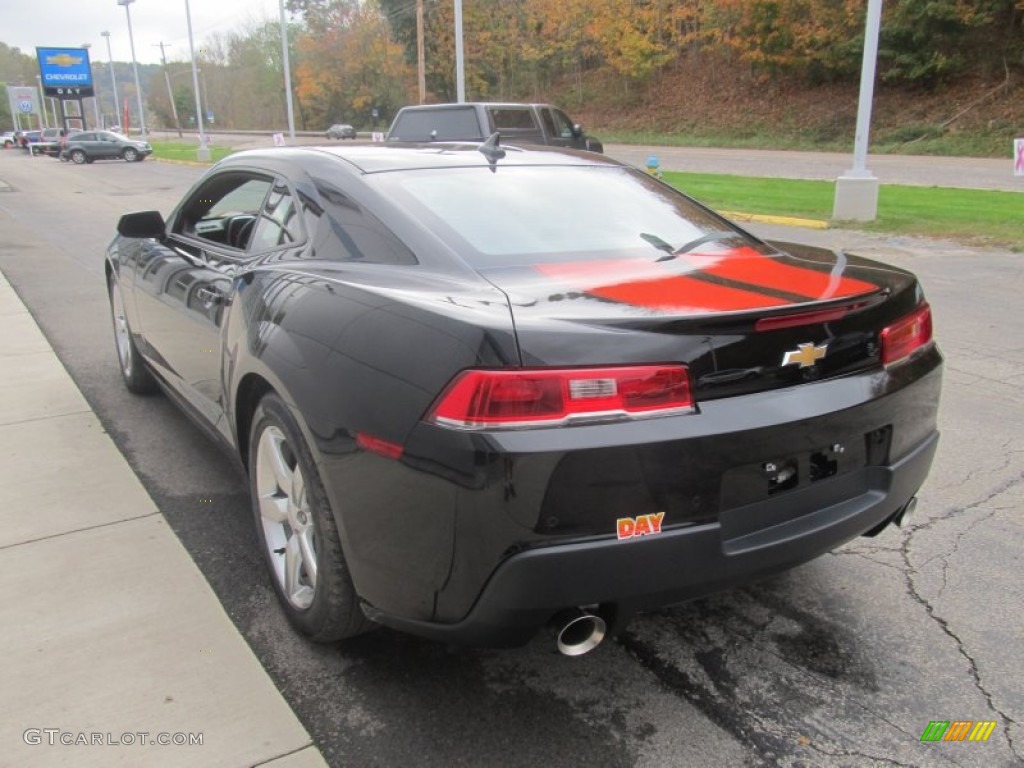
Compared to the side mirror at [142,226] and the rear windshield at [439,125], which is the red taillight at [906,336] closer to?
the side mirror at [142,226]

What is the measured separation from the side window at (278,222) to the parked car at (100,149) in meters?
44.1

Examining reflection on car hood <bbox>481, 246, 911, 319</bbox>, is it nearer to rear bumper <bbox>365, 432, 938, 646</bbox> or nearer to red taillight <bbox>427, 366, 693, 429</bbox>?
red taillight <bbox>427, 366, 693, 429</bbox>

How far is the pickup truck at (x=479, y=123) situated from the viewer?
14.0 meters

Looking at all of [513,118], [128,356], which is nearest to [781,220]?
[513,118]

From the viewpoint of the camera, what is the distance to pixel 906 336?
2562 mm

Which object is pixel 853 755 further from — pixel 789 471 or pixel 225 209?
pixel 225 209

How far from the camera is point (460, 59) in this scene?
84.0 ft

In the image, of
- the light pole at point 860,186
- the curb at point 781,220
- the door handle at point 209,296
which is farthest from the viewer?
the curb at point 781,220

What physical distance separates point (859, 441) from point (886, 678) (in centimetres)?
75

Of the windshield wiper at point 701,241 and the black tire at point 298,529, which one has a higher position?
the windshield wiper at point 701,241

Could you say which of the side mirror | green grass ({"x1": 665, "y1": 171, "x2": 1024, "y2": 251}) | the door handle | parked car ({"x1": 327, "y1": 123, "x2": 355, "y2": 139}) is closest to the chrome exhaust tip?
the door handle

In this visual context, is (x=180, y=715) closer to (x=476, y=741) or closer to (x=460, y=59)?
(x=476, y=741)

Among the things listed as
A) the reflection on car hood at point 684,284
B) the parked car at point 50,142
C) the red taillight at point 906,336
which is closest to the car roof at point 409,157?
the reflection on car hood at point 684,284

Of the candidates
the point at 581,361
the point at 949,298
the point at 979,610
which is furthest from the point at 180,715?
the point at 949,298
